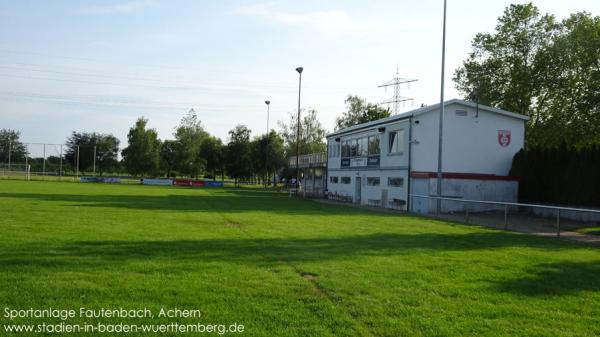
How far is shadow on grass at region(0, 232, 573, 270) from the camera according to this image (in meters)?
9.82

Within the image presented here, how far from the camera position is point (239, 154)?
88.7 m

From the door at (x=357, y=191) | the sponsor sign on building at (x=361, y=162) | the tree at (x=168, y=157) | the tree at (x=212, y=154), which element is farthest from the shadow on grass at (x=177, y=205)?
the tree at (x=212, y=154)

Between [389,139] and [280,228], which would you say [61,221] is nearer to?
[280,228]

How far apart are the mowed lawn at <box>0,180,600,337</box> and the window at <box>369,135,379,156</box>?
24.2m

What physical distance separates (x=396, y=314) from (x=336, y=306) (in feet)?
2.56

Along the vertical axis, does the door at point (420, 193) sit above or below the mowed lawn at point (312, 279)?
above

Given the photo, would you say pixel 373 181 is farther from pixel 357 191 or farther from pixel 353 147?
pixel 353 147

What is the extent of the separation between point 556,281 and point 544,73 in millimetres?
37595

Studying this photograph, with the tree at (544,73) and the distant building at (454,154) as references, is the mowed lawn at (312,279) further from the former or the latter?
the tree at (544,73)

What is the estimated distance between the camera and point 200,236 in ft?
47.0

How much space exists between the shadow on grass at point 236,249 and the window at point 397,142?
19.6 metres

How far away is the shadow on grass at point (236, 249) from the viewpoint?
387 inches

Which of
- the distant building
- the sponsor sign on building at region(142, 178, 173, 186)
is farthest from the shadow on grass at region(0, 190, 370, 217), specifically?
the sponsor sign on building at region(142, 178, 173, 186)

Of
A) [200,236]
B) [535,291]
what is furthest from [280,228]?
[535,291]
